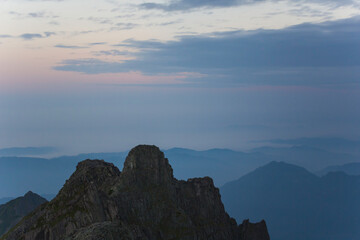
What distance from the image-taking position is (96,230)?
131 m

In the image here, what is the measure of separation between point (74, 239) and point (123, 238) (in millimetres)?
13760

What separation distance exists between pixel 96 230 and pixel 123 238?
740 centimetres

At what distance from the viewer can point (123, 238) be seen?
131250mm

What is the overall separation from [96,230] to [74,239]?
7559 mm

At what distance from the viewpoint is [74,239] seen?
134 meters
